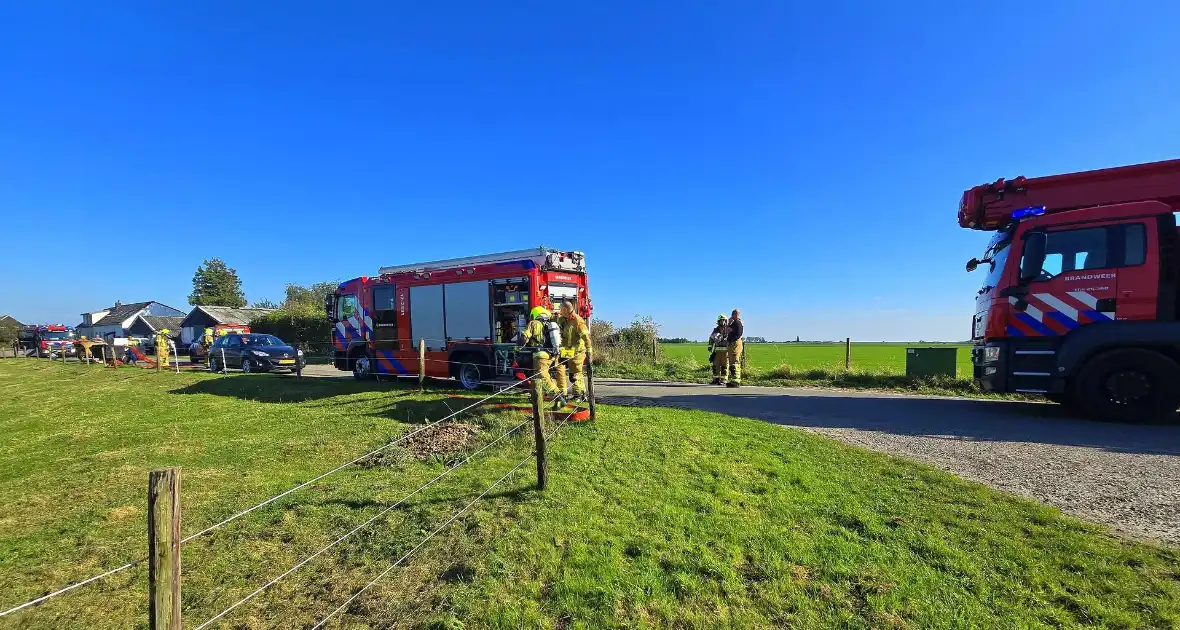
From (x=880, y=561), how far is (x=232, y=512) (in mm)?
5214

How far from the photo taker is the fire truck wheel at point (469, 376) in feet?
38.3

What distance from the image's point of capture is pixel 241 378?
546 inches

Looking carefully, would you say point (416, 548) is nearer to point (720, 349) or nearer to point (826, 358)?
point (720, 349)


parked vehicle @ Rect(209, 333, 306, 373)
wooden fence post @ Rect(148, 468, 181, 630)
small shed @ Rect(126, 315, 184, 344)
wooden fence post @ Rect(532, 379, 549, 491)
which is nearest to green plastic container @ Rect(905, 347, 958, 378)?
wooden fence post @ Rect(532, 379, 549, 491)

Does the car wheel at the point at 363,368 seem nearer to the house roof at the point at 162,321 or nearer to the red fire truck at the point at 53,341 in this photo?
the red fire truck at the point at 53,341

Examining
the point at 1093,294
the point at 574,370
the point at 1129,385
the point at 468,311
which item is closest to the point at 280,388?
the point at 468,311

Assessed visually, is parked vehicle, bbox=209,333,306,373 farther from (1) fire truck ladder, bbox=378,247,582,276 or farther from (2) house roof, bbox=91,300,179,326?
(2) house roof, bbox=91,300,179,326

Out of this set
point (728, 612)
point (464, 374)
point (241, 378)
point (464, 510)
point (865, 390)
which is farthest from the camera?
point (241, 378)

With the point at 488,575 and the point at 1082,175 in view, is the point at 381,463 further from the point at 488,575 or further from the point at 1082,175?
the point at 1082,175

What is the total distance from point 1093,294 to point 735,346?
23.4 ft

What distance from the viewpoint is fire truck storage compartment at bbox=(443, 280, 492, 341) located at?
1138cm

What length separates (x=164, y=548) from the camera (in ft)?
6.73

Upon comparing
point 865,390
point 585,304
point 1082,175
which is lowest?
point 865,390

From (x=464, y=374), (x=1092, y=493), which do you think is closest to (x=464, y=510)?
(x=1092, y=493)
